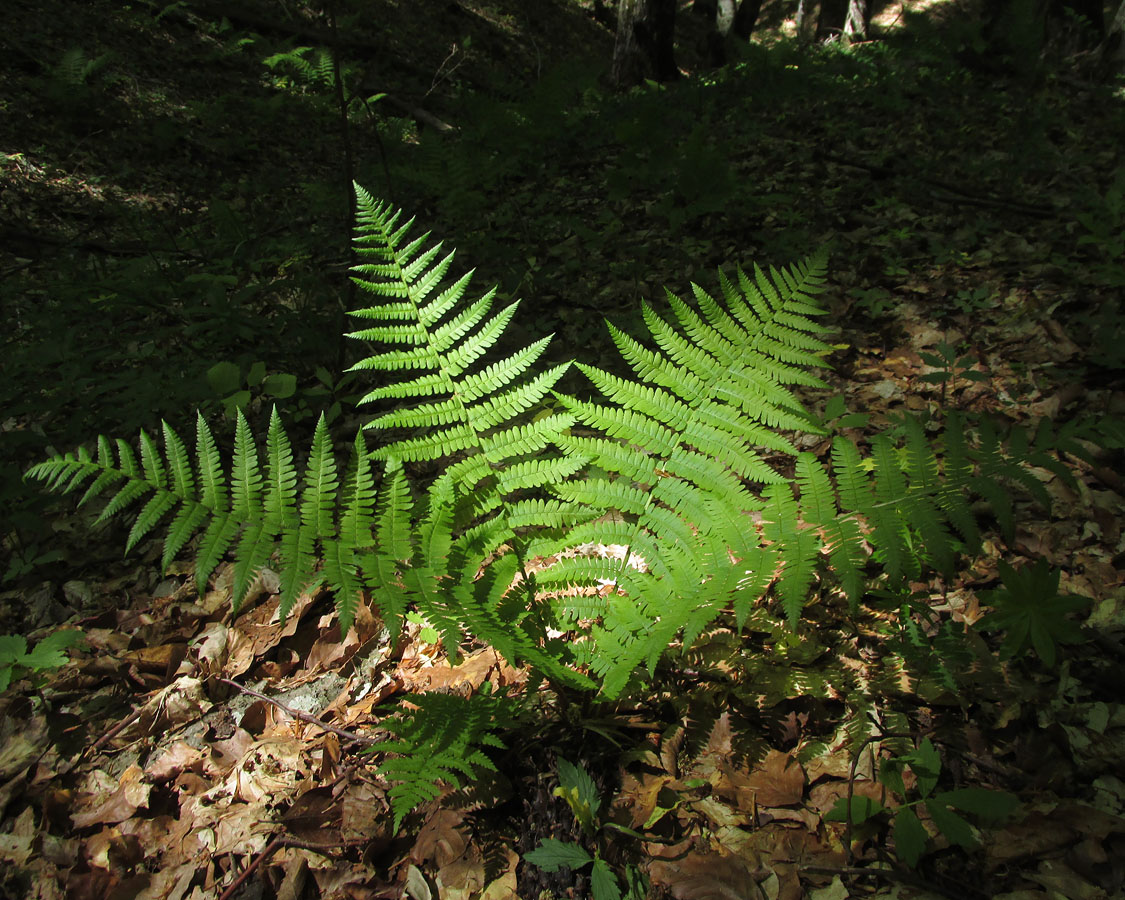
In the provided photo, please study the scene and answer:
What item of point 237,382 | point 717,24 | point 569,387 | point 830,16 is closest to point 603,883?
point 569,387

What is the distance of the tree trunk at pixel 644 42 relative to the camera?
805 centimetres

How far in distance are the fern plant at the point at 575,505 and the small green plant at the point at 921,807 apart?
45 cm

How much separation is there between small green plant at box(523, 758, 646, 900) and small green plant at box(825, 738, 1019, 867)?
50 cm

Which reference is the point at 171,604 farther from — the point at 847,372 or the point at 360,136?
the point at 360,136

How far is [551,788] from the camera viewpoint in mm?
1633

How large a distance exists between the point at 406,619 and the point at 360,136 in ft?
23.7

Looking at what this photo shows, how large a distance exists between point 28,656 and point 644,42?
919cm

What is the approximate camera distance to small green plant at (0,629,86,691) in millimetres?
2004

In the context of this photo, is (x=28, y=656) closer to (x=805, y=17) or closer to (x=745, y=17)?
→ (x=745, y=17)

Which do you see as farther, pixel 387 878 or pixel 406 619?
pixel 406 619

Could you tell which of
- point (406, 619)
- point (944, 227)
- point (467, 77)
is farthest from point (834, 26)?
point (406, 619)

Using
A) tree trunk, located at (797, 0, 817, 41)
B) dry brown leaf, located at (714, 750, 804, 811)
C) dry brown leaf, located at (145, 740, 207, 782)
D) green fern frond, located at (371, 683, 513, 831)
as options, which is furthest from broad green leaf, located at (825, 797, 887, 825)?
tree trunk, located at (797, 0, 817, 41)

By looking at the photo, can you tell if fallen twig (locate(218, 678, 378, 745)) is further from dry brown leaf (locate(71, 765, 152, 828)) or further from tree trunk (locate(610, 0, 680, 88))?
tree trunk (locate(610, 0, 680, 88))

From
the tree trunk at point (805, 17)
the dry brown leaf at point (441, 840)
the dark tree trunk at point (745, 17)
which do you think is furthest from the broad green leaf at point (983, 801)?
the tree trunk at point (805, 17)
